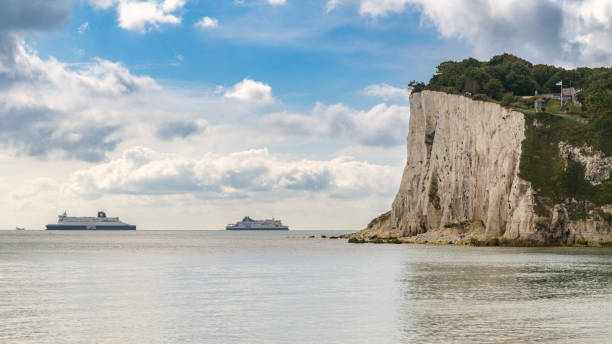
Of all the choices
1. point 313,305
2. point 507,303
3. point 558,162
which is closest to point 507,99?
point 558,162

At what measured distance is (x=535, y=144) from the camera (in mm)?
87688

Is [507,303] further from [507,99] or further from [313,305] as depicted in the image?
Result: [507,99]

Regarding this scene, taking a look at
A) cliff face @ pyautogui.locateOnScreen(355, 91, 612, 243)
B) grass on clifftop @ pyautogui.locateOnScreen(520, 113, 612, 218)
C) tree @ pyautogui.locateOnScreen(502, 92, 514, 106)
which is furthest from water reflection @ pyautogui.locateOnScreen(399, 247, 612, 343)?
tree @ pyautogui.locateOnScreen(502, 92, 514, 106)

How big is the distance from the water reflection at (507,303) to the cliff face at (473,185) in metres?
28.9

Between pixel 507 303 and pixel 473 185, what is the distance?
69.3 m

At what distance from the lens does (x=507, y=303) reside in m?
30.6

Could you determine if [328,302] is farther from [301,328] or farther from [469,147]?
[469,147]

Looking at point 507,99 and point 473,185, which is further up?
point 507,99

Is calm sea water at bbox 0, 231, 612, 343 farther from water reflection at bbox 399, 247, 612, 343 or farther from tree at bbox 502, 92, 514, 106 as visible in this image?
tree at bbox 502, 92, 514, 106

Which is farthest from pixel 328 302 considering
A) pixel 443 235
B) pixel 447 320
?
pixel 443 235

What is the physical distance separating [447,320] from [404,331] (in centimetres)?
277

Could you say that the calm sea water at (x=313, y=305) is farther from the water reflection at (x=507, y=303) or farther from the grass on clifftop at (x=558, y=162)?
the grass on clifftop at (x=558, y=162)

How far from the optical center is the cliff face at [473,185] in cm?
8238

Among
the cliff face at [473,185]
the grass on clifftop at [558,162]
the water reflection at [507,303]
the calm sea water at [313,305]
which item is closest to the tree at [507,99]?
the cliff face at [473,185]
